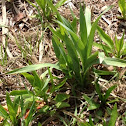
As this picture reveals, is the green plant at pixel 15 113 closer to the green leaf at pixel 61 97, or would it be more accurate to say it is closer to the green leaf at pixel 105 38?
the green leaf at pixel 61 97

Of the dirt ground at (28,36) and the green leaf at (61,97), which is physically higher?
the dirt ground at (28,36)

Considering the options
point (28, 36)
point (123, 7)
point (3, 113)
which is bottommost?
point (3, 113)

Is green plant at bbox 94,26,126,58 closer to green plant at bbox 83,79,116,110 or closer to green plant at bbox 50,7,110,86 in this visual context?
green plant at bbox 50,7,110,86

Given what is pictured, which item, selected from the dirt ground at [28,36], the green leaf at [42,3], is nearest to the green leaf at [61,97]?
the dirt ground at [28,36]

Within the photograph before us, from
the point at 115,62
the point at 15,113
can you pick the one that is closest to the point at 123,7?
the point at 115,62

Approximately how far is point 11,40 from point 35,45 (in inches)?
8.2

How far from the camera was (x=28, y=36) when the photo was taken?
181 cm

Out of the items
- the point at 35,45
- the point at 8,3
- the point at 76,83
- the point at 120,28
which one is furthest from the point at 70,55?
the point at 8,3

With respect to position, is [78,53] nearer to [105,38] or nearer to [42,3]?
[105,38]

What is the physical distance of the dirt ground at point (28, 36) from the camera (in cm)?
159

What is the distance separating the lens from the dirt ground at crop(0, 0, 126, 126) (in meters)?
1.59

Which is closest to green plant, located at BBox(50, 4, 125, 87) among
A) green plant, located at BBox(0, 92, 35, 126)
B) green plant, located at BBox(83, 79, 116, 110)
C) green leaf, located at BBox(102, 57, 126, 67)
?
green leaf, located at BBox(102, 57, 126, 67)

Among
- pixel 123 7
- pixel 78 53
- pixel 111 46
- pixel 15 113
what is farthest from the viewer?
pixel 123 7

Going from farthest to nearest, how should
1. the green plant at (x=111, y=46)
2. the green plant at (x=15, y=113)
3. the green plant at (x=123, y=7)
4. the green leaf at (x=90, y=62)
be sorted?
the green plant at (x=123, y=7) < the green plant at (x=111, y=46) < the green leaf at (x=90, y=62) < the green plant at (x=15, y=113)
